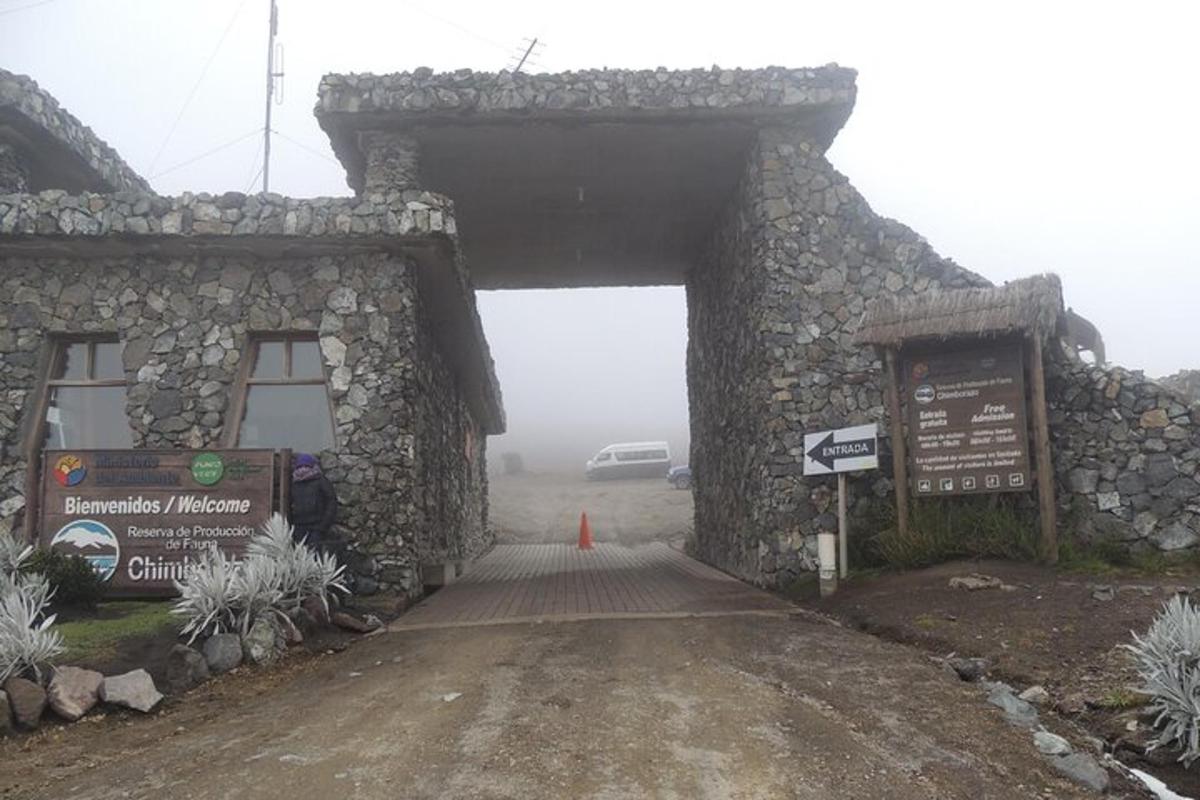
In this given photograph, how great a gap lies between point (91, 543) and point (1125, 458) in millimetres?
10589

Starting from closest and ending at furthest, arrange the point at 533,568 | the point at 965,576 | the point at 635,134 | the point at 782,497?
the point at 965,576 → the point at 782,497 → the point at 635,134 → the point at 533,568

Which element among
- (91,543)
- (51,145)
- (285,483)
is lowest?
(91,543)

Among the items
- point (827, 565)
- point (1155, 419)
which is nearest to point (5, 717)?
point (827, 565)

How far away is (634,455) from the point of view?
40.6 m

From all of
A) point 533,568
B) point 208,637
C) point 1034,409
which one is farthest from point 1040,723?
point 533,568

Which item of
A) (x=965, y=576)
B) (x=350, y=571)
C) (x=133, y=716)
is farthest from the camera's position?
(x=350, y=571)

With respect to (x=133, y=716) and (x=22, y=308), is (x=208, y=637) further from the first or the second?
(x=22, y=308)

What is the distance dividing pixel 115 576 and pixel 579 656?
5000 millimetres

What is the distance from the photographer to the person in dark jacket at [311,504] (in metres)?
8.84

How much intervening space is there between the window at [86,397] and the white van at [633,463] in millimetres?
31072

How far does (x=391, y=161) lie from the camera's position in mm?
11000

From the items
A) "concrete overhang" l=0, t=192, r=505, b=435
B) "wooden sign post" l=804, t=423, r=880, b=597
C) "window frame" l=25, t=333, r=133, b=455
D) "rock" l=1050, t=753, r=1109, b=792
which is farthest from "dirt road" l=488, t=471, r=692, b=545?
"rock" l=1050, t=753, r=1109, b=792

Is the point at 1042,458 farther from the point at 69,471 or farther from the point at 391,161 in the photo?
the point at 69,471

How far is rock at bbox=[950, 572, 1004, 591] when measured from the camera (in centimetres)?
773
